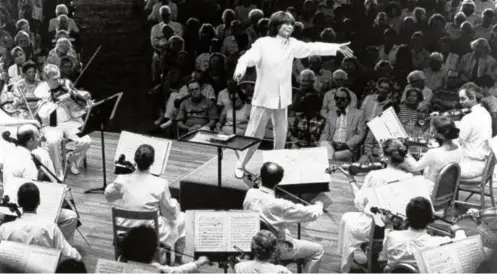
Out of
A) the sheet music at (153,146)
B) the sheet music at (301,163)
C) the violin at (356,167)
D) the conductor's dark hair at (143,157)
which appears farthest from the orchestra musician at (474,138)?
the conductor's dark hair at (143,157)

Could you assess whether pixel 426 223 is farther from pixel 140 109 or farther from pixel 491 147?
pixel 140 109

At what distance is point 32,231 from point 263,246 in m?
1.60

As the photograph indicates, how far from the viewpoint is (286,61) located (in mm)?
6707

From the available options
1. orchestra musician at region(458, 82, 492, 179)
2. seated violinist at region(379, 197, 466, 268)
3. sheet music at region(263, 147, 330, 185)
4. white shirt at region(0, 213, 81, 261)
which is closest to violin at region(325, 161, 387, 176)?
sheet music at region(263, 147, 330, 185)

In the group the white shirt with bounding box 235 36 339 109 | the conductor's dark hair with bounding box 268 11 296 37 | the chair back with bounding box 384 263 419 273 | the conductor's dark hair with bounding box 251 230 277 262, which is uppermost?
the conductor's dark hair with bounding box 268 11 296 37

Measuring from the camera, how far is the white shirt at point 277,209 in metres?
5.33

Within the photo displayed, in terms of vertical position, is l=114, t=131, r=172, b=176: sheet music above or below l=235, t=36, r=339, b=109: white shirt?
below

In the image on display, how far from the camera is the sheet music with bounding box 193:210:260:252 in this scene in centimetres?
486

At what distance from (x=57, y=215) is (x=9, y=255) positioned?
2.51 ft

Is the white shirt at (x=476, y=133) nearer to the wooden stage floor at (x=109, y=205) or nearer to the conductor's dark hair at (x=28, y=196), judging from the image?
the wooden stage floor at (x=109, y=205)

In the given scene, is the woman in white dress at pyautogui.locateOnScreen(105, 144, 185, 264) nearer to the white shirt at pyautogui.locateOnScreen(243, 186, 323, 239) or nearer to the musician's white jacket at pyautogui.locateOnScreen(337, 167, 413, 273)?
the white shirt at pyautogui.locateOnScreen(243, 186, 323, 239)

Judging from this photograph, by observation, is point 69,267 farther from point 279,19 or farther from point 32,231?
point 279,19

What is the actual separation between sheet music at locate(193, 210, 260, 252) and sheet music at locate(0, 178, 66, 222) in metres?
1.06

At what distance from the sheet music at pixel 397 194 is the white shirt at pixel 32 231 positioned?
2112mm
